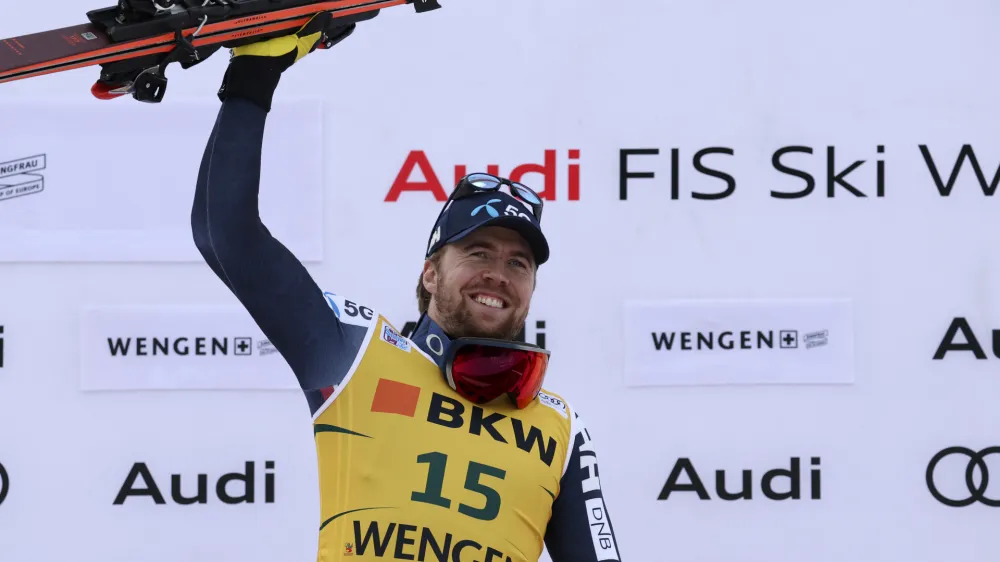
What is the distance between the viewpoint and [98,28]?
1276mm

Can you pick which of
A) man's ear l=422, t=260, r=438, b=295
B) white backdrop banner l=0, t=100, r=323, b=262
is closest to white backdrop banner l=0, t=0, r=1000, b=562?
white backdrop banner l=0, t=100, r=323, b=262

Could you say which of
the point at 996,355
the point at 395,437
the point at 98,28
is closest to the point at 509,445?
the point at 395,437

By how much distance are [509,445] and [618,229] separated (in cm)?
130

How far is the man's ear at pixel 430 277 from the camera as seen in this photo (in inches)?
64.0

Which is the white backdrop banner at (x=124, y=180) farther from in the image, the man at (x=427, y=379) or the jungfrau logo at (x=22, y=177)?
the man at (x=427, y=379)

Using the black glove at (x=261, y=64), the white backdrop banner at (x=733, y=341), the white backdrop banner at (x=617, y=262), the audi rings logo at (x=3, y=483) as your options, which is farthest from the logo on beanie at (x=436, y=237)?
the audi rings logo at (x=3, y=483)

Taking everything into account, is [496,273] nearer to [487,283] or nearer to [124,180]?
[487,283]

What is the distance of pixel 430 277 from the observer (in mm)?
1646

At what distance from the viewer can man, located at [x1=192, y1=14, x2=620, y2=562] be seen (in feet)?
4.51

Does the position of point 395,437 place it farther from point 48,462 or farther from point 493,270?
point 48,462

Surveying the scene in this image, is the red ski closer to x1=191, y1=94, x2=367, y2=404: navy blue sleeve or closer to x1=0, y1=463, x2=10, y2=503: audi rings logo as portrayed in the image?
x1=191, y1=94, x2=367, y2=404: navy blue sleeve

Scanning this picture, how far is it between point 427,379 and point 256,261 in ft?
1.04

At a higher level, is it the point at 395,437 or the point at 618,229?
the point at 618,229

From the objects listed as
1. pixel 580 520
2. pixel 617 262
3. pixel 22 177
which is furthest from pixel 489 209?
pixel 22 177
